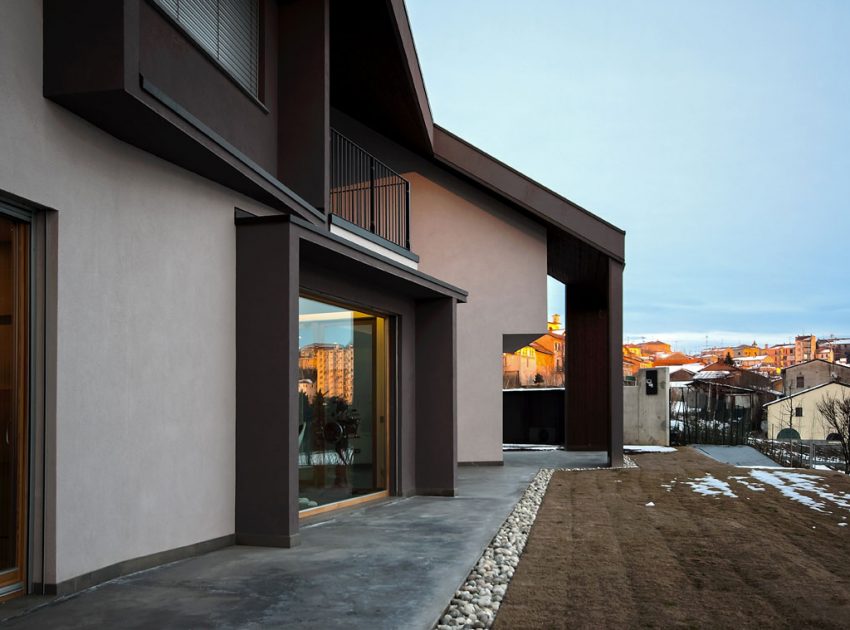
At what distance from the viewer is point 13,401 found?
4.88 meters

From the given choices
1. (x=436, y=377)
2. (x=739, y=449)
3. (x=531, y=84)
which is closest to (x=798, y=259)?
(x=531, y=84)

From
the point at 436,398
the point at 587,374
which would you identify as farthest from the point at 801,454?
the point at 436,398

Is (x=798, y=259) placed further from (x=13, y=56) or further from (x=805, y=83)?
(x=13, y=56)

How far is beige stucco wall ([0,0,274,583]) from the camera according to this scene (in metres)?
4.85

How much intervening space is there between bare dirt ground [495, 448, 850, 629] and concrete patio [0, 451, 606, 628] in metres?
0.59

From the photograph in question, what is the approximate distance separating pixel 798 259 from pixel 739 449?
95269 mm

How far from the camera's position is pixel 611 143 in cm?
7669

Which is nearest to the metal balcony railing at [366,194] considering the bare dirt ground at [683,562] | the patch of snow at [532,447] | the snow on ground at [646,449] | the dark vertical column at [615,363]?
the dark vertical column at [615,363]

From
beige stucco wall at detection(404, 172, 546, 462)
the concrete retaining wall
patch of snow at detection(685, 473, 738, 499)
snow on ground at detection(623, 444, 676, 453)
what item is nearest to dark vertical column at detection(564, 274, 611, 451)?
snow on ground at detection(623, 444, 676, 453)

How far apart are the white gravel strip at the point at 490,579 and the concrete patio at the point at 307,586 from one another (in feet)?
0.27

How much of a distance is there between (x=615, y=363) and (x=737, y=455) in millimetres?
5944

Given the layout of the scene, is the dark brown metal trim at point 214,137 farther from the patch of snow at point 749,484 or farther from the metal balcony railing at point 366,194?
the patch of snow at point 749,484

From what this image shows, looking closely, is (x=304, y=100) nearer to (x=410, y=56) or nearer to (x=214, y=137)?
(x=410, y=56)

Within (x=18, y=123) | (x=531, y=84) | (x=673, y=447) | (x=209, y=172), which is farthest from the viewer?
(x=531, y=84)
